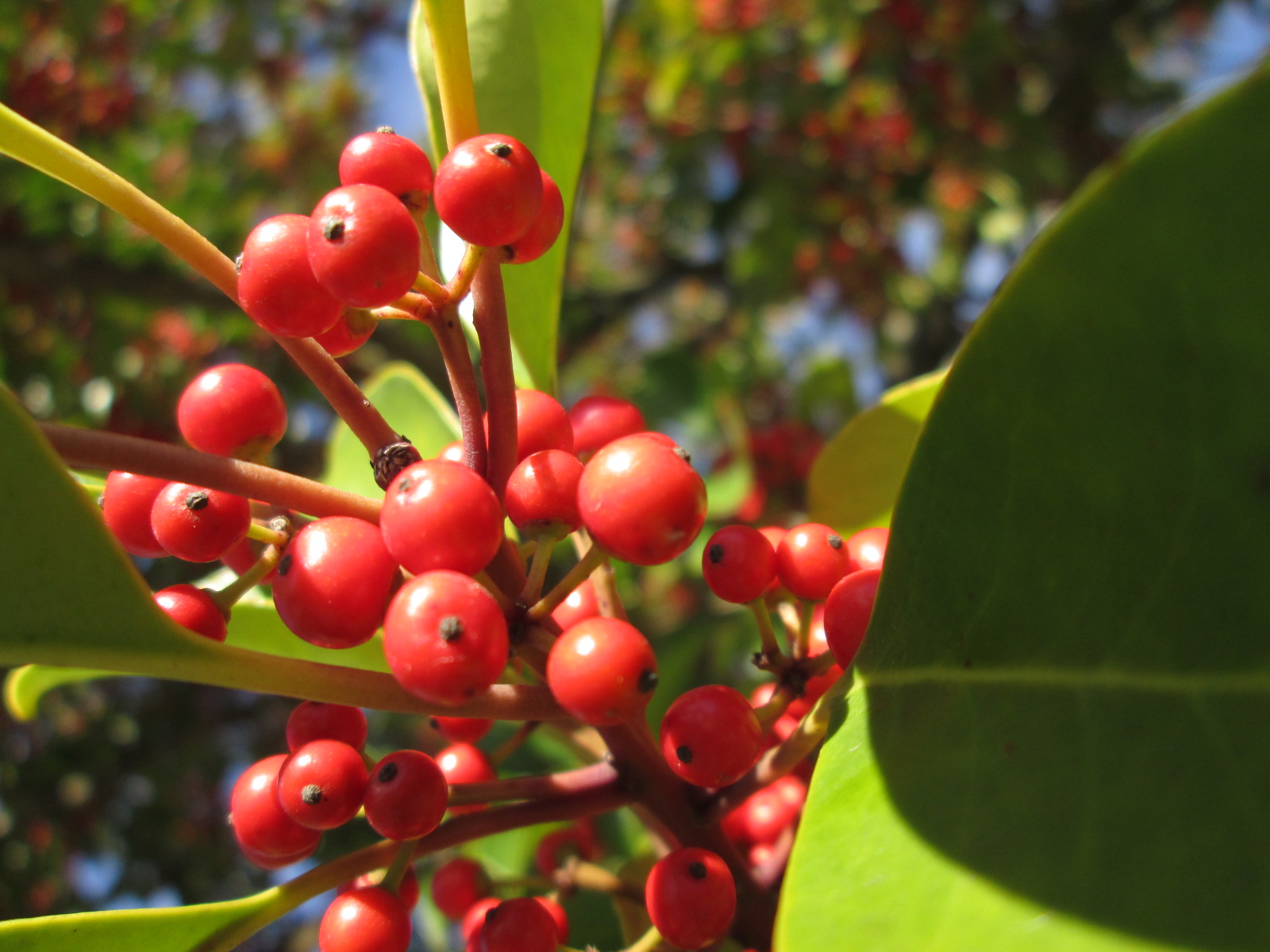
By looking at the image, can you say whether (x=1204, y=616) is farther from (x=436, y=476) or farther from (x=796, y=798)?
(x=796, y=798)

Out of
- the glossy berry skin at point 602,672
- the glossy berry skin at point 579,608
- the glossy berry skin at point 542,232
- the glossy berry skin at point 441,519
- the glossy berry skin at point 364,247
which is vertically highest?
the glossy berry skin at point 364,247

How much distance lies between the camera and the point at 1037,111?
381 centimetres

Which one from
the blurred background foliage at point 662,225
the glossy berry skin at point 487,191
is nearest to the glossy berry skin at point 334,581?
the glossy berry skin at point 487,191

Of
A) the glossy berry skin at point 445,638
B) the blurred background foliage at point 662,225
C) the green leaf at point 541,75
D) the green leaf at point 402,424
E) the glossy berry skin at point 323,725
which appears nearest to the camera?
the glossy berry skin at point 445,638

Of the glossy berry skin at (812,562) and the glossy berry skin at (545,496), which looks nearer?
the glossy berry skin at (545,496)

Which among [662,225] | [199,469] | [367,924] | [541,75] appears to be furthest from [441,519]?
[662,225]

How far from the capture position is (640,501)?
72cm

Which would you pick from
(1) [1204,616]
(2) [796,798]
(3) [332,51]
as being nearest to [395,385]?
(2) [796,798]

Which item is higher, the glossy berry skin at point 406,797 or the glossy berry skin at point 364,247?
the glossy berry skin at point 364,247

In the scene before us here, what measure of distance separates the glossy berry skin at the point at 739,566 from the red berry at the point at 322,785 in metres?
0.35

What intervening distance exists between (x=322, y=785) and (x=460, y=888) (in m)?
0.45

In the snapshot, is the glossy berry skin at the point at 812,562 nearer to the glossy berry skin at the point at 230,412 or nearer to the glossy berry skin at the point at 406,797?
the glossy berry skin at the point at 406,797

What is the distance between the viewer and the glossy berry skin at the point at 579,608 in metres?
0.99

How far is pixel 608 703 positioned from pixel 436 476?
207 millimetres
